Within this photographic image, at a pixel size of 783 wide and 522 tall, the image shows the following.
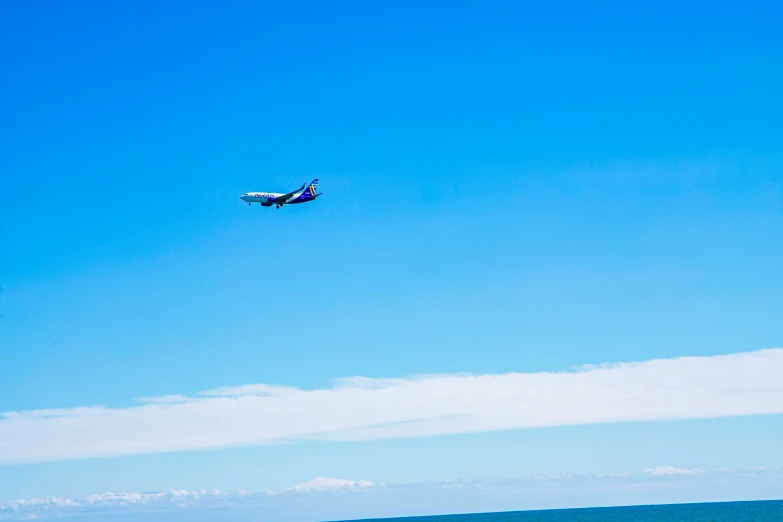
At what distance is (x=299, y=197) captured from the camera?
172750mm

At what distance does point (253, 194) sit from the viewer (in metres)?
177

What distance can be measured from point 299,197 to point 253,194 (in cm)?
1094
